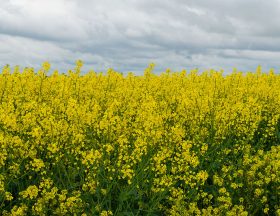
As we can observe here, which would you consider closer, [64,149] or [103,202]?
[103,202]

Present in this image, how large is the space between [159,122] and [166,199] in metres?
0.97

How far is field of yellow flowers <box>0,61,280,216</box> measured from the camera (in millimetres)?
4949

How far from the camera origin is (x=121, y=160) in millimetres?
5660

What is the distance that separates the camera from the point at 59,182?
5.38 m

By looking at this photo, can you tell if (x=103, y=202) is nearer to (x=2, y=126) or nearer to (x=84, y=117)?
→ (x=84, y=117)

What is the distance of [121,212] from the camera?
503 centimetres

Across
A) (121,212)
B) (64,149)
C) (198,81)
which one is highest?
(198,81)

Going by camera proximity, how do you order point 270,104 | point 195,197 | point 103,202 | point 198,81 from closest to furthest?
point 103,202 < point 195,197 < point 270,104 < point 198,81

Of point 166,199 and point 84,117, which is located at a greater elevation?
point 84,117

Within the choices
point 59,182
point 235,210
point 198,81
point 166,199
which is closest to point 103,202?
point 59,182

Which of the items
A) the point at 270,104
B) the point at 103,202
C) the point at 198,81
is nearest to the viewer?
the point at 103,202

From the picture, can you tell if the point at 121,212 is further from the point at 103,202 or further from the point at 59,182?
the point at 59,182

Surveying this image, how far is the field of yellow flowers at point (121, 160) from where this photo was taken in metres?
4.95

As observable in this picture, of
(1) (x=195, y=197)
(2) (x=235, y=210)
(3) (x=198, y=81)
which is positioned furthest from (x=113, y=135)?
(3) (x=198, y=81)
